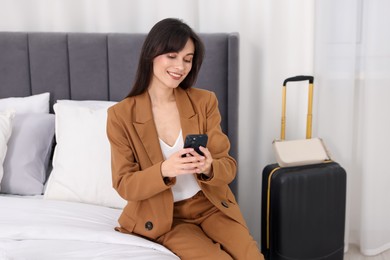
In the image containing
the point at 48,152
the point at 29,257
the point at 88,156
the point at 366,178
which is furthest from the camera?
the point at 366,178

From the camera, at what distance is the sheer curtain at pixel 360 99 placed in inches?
108

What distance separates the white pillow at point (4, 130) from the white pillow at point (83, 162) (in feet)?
0.74

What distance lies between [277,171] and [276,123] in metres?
0.51

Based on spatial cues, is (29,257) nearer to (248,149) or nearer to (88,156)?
(88,156)

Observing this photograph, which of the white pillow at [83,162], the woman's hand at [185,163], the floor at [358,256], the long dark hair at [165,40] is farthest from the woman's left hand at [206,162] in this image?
the floor at [358,256]

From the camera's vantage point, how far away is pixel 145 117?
77.8 inches

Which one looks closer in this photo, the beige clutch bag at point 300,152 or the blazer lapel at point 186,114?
the blazer lapel at point 186,114

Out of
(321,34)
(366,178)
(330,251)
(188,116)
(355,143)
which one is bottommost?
(330,251)

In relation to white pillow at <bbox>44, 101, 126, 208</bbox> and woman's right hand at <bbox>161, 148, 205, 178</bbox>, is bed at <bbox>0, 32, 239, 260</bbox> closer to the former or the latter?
white pillow at <bbox>44, 101, 126, 208</bbox>

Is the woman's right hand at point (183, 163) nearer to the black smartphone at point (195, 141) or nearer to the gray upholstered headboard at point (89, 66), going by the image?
the black smartphone at point (195, 141)

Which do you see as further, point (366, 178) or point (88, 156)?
point (366, 178)

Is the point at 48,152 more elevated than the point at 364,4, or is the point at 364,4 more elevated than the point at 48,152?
the point at 364,4

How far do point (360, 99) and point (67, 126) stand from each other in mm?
1510

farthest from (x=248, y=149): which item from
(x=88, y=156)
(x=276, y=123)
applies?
(x=88, y=156)
